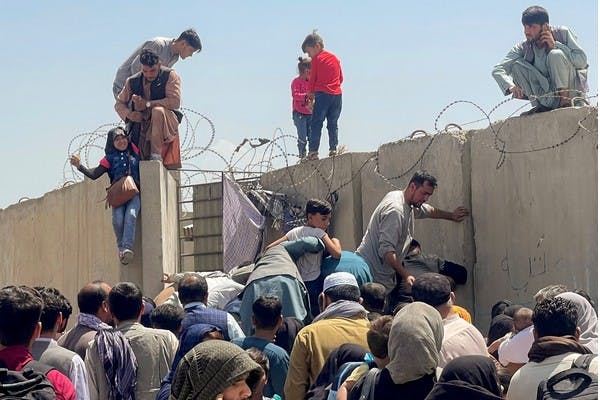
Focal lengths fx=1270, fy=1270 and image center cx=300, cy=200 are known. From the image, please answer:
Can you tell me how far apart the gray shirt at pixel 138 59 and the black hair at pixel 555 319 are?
7.33 m

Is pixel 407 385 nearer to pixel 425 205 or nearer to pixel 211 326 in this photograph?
pixel 211 326

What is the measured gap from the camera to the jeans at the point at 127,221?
1184 centimetres

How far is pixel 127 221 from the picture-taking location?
11.8 meters

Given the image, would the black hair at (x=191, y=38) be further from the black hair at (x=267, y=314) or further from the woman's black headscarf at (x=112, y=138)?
the black hair at (x=267, y=314)

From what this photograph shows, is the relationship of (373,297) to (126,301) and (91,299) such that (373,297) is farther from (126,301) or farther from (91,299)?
(91,299)

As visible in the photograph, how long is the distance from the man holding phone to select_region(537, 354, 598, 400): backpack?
5.11 meters

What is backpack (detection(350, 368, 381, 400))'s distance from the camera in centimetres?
565

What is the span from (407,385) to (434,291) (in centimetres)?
115

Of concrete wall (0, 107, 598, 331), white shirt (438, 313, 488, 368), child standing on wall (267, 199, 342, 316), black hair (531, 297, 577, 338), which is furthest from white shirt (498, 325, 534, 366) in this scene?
child standing on wall (267, 199, 342, 316)

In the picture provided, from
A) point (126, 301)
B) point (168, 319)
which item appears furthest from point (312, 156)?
point (126, 301)

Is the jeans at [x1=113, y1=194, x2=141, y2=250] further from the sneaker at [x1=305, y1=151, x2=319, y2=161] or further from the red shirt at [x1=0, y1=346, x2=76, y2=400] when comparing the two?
the red shirt at [x1=0, y1=346, x2=76, y2=400]

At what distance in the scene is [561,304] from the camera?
5.57 meters

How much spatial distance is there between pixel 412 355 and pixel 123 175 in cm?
664

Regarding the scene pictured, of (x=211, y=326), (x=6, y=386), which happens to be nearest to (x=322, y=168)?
(x=211, y=326)
